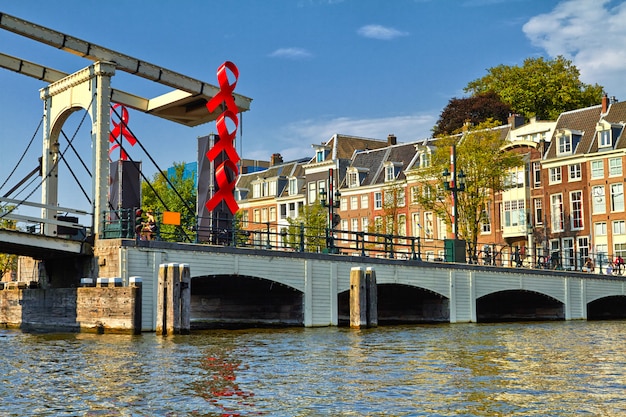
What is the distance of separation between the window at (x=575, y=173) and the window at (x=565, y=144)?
1138 millimetres

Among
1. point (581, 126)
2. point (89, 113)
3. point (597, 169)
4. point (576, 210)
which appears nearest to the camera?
point (89, 113)

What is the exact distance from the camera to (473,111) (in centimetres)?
7250

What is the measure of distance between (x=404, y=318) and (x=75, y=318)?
51.0ft

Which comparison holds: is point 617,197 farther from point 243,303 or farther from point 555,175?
point 243,303

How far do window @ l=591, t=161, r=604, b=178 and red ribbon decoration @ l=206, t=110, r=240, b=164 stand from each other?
34251mm

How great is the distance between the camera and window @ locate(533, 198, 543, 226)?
61672 mm

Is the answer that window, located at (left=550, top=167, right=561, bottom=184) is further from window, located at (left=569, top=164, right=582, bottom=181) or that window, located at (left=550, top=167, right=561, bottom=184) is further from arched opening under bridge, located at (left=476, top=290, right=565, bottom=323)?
arched opening under bridge, located at (left=476, top=290, right=565, bottom=323)

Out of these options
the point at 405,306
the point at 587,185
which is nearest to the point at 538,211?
the point at 587,185

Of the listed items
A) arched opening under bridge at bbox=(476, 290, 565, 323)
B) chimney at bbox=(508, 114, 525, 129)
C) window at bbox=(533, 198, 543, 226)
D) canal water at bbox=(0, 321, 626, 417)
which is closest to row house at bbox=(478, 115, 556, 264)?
window at bbox=(533, 198, 543, 226)

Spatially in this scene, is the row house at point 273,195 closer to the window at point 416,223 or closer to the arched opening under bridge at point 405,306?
the window at point 416,223

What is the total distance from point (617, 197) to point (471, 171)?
39.2ft

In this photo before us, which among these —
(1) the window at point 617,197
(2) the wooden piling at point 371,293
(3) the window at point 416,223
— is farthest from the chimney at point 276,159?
(2) the wooden piling at point 371,293

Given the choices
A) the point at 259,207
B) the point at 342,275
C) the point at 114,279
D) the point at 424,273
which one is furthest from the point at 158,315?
the point at 259,207

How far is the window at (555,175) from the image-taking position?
60.8 m
